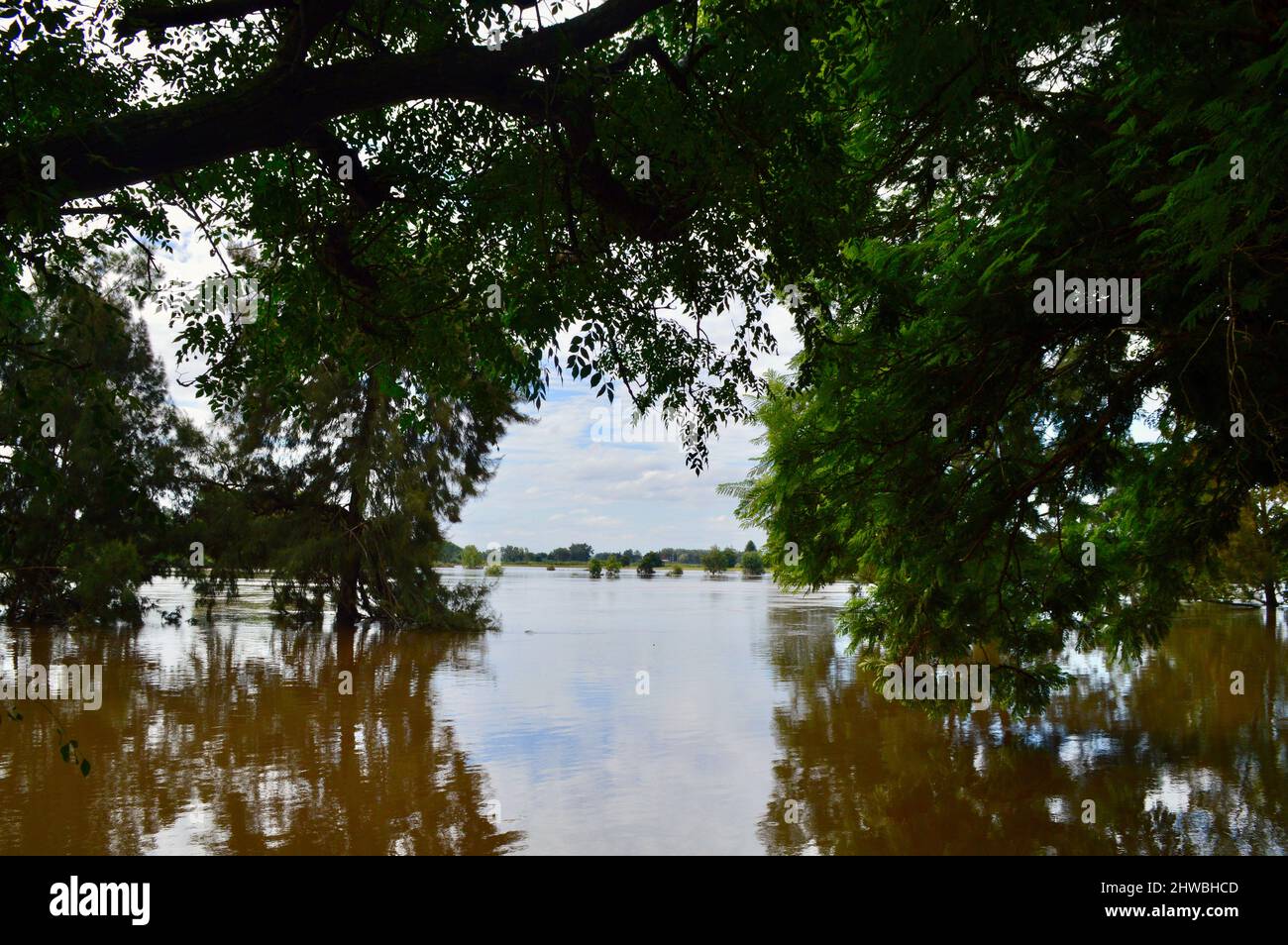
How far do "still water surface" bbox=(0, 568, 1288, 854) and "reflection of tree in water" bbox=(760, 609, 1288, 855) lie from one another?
A: 0.15ft

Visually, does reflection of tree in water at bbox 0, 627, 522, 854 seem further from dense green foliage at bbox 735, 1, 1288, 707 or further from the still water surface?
dense green foliage at bbox 735, 1, 1288, 707

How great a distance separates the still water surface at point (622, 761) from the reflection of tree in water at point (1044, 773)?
0.05 meters

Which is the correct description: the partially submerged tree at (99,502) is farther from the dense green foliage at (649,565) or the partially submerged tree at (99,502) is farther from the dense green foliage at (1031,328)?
the dense green foliage at (649,565)

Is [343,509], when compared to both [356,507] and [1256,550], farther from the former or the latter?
[1256,550]

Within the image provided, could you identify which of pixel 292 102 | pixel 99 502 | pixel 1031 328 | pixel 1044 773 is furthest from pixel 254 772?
pixel 99 502

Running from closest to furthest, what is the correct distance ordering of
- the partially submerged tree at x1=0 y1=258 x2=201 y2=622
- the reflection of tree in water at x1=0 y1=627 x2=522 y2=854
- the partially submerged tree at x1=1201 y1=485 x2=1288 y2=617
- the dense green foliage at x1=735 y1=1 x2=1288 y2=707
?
1. the dense green foliage at x1=735 y1=1 x2=1288 y2=707
2. the reflection of tree in water at x1=0 y1=627 x2=522 y2=854
3. the partially submerged tree at x1=1201 y1=485 x2=1288 y2=617
4. the partially submerged tree at x1=0 y1=258 x2=201 y2=622

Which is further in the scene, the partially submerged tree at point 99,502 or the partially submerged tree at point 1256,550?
the partially submerged tree at point 99,502

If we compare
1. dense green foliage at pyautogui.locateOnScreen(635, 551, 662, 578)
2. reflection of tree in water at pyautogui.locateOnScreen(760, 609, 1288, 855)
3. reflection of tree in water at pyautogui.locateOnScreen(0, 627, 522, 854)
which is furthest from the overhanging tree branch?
dense green foliage at pyautogui.locateOnScreen(635, 551, 662, 578)

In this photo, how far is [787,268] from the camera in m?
5.53

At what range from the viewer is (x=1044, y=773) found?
37.3 ft

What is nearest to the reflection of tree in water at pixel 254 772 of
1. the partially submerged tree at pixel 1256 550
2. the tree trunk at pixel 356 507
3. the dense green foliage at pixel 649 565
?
the tree trunk at pixel 356 507

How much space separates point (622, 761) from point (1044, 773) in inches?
204

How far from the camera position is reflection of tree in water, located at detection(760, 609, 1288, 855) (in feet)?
28.8

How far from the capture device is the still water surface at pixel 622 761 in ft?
28.9
